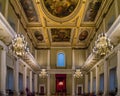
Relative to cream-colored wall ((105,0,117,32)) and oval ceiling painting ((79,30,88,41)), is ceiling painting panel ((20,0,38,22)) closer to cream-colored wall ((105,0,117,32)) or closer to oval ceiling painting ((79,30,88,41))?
cream-colored wall ((105,0,117,32))

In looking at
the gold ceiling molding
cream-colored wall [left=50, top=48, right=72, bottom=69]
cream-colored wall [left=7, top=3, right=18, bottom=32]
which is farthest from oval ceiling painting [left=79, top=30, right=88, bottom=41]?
cream-colored wall [left=7, top=3, right=18, bottom=32]

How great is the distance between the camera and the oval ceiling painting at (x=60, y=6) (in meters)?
22.5

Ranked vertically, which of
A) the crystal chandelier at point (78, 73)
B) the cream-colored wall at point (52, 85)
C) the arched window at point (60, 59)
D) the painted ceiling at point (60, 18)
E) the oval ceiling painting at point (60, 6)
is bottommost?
the cream-colored wall at point (52, 85)

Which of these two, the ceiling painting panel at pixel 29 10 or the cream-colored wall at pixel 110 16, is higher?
the ceiling painting panel at pixel 29 10

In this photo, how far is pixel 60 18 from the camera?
86.0 ft

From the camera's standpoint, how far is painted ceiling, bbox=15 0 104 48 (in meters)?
22.3

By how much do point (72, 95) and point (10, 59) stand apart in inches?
681

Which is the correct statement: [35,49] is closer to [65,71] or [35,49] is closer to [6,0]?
[65,71]

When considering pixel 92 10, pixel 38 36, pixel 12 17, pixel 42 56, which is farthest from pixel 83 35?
pixel 12 17

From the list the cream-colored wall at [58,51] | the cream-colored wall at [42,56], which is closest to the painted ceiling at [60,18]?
the cream-colored wall at [42,56]

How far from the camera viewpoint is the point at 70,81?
37156 mm

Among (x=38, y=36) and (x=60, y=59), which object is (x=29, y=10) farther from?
(x=60, y=59)

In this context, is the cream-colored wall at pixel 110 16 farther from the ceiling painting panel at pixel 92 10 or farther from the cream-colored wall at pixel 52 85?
the cream-colored wall at pixel 52 85

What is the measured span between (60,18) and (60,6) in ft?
9.39
